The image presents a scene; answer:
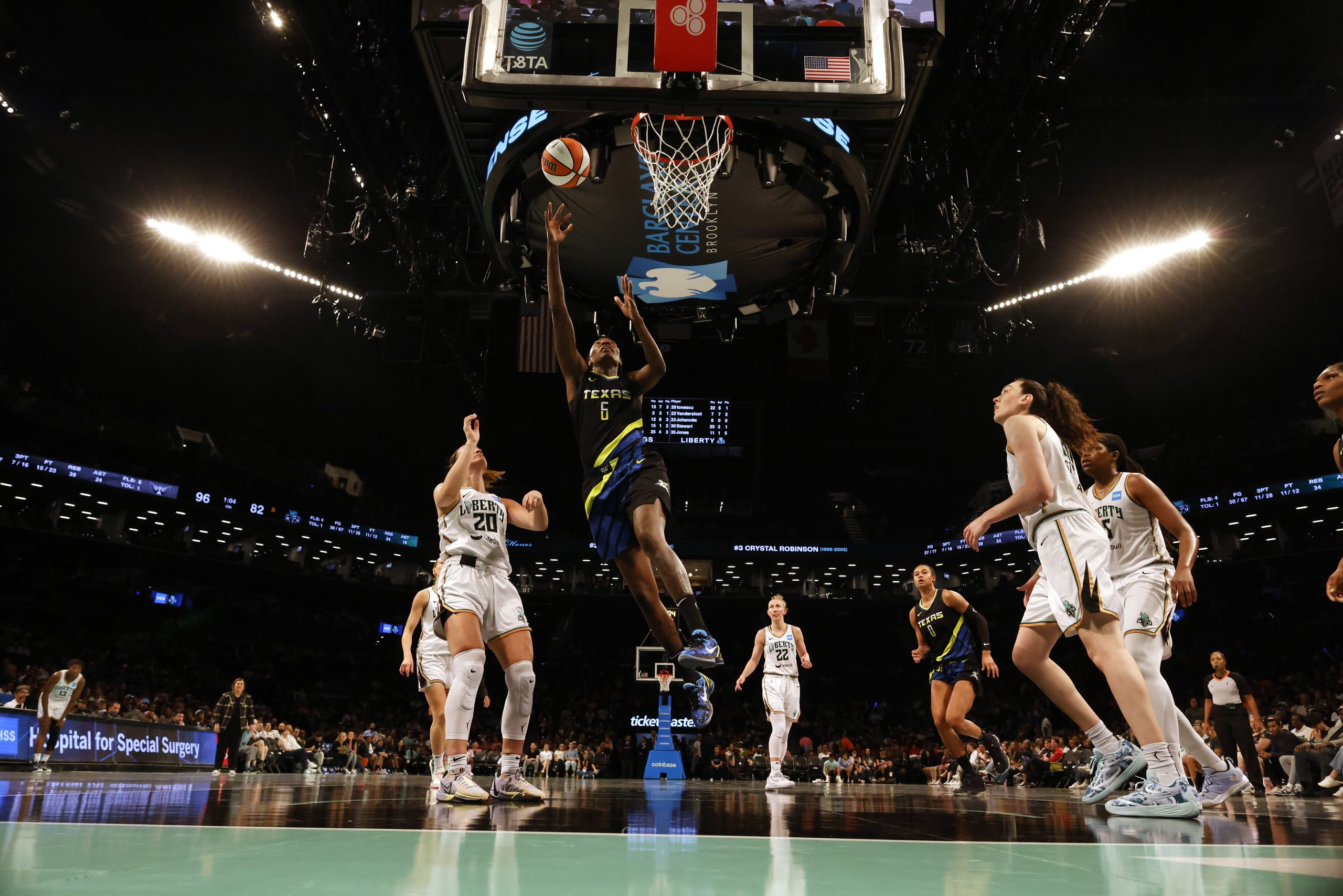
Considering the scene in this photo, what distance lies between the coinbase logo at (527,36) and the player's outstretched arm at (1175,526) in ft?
16.7

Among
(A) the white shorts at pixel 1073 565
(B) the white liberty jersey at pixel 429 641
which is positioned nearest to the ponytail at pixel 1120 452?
(A) the white shorts at pixel 1073 565

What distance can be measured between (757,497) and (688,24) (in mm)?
24483

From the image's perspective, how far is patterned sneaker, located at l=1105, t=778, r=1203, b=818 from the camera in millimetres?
3977

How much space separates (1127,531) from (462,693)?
4261 millimetres

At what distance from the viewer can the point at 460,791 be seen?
15.2ft

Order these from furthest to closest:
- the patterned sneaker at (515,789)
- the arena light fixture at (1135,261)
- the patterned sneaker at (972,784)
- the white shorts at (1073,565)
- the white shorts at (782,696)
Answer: the arena light fixture at (1135,261), the white shorts at (782,696), the patterned sneaker at (972,784), the patterned sneaker at (515,789), the white shorts at (1073,565)

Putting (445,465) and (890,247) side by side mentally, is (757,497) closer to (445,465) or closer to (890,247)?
(445,465)

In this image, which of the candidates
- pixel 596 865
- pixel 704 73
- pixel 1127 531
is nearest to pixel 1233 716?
pixel 1127 531

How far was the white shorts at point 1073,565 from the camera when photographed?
14.0 feet

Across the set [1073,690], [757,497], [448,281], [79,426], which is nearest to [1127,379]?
[757,497]

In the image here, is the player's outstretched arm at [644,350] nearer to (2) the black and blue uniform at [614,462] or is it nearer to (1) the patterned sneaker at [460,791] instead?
(2) the black and blue uniform at [614,462]

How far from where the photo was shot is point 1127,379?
79.4ft

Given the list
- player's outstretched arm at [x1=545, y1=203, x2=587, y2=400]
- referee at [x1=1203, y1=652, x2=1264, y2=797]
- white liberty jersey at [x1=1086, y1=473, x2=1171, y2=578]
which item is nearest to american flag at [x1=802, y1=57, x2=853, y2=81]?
player's outstretched arm at [x1=545, y1=203, x2=587, y2=400]

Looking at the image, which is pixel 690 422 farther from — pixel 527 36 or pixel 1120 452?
pixel 1120 452
